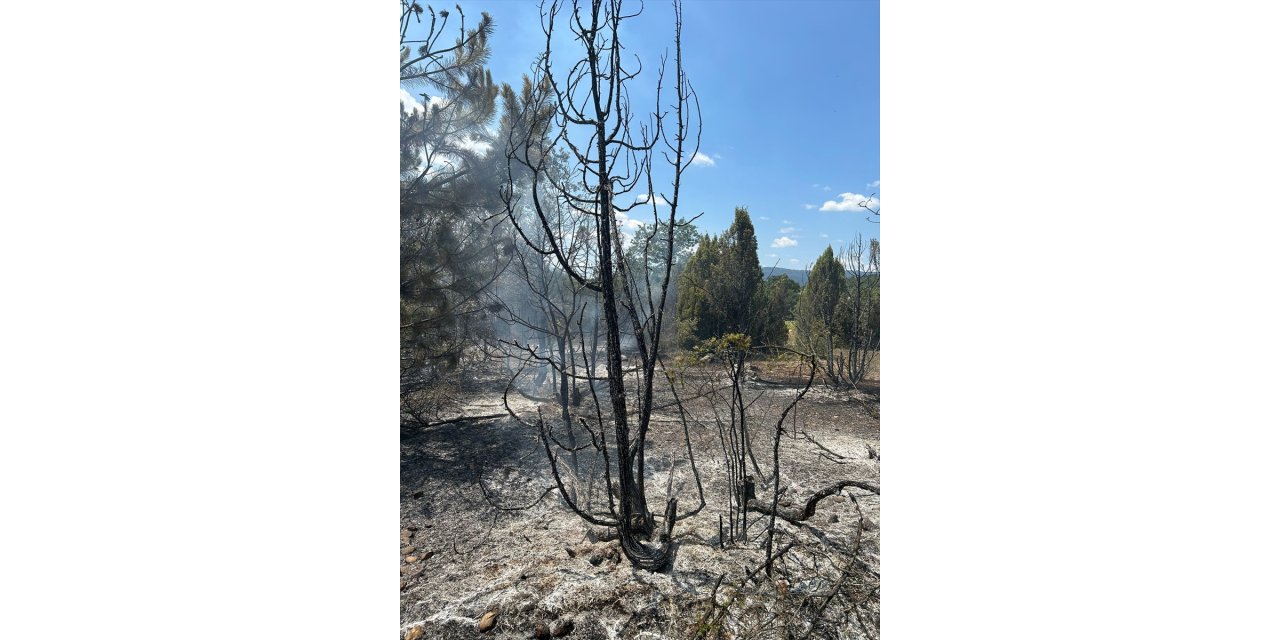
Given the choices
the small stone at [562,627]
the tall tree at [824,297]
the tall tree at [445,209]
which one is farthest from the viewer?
the tall tree at [824,297]

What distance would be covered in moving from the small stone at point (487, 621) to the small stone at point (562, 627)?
0.36ft

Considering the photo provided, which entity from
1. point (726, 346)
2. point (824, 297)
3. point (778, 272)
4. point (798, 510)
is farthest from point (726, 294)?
point (824, 297)

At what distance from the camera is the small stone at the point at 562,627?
744 mm

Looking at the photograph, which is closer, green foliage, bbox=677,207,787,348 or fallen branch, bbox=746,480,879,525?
fallen branch, bbox=746,480,879,525

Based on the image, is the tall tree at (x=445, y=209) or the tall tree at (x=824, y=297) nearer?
the tall tree at (x=445, y=209)

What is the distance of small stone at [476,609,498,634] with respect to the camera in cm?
75

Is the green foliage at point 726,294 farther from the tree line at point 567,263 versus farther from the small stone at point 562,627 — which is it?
the small stone at point 562,627

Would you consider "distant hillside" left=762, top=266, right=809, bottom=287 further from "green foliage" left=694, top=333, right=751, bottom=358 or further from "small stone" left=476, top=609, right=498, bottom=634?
"small stone" left=476, top=609, right=498, bottom=634

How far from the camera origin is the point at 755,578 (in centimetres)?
82

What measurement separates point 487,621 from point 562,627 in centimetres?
14

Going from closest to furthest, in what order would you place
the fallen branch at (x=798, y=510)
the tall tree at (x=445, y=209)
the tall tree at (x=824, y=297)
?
the fallen branch at (x=798, y=510)
the tall tree at (x=445, y=209)
the tall tree at (x=824, y=297)

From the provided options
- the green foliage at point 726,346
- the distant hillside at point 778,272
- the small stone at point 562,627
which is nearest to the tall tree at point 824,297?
the distant hillside at point 778,272

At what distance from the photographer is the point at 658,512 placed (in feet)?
3.66

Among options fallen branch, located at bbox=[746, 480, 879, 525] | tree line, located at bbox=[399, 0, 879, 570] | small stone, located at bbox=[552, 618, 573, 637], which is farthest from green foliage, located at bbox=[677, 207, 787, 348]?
small stone, located at bbox=[552, 618, 573, 637]
